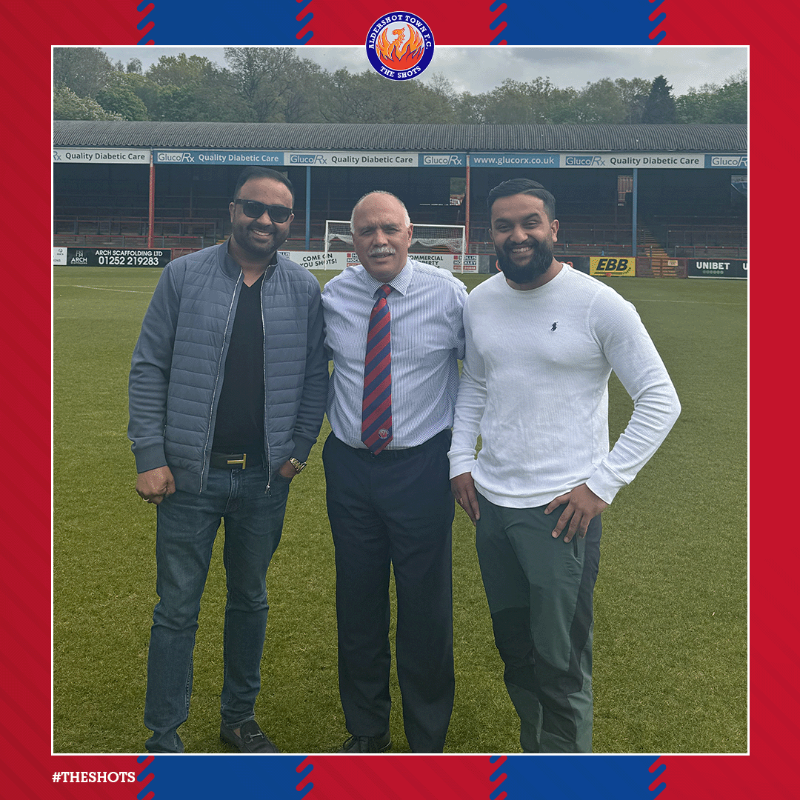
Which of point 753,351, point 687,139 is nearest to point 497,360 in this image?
point 753,351

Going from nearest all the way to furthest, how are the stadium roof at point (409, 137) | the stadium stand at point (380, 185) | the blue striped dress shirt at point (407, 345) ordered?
the blue striped dress shirt at point (407, 345), the stadium roof at point (409, 137), the stadium stand at point (380, 185)

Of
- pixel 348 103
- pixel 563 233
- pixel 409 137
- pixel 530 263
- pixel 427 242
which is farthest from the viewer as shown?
pixel 348 103

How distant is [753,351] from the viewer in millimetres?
2389

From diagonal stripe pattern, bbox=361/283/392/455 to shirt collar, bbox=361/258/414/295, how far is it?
8cm

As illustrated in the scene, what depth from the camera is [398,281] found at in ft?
9.31

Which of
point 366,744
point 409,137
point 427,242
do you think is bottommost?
point 366,744

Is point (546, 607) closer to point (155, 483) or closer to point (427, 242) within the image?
point (155, 483)

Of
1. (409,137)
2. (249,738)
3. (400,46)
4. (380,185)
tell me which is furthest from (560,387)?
(380,185)

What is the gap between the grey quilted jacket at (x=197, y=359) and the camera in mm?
Answer: 2766

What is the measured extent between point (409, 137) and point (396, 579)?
1212 inches

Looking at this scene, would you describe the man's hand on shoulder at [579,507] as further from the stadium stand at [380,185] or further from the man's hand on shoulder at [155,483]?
the stadium stand at [380,185]

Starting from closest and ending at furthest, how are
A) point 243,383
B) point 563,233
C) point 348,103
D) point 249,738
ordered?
point 243,383 < point 249,738 < point 563,233 < point 348,103

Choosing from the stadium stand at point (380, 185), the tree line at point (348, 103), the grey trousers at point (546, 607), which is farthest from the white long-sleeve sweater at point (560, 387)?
the tree line at point (348, 103)

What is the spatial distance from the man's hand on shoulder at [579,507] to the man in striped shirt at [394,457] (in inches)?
20.9
